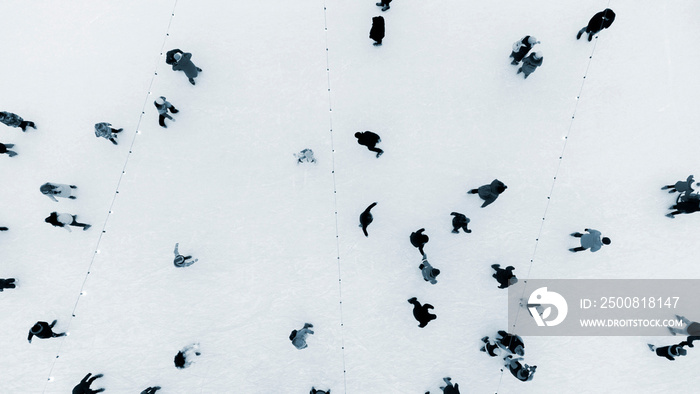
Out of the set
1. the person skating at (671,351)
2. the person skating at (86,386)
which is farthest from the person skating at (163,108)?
the person skating at (671,351)

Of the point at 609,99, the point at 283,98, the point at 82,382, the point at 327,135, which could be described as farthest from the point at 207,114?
the point at 609,99

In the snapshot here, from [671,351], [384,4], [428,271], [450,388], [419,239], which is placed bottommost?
[450,388]

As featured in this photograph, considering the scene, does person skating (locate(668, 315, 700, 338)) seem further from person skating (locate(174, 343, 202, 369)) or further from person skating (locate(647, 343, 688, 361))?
person skating (locate(174, 343, 202, 369))

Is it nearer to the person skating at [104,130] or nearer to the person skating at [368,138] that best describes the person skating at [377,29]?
the person skating at [368,138]

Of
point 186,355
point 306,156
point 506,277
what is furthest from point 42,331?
point 506,277

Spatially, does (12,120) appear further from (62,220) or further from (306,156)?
(306,156)

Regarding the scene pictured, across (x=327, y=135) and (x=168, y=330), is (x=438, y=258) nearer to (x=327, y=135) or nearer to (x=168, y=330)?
(x=327, y=135)
